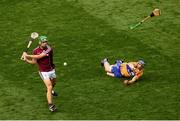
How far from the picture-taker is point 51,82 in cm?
1802

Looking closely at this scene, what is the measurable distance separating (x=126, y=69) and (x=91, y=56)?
283 centimetres

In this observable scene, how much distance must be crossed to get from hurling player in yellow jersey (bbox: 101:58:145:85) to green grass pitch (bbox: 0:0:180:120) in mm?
253

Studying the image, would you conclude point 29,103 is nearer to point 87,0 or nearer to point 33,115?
point 33,115

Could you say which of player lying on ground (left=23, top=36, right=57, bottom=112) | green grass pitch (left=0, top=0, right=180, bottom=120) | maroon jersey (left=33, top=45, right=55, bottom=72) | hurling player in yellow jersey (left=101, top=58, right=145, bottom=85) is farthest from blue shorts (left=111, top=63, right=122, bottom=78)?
maroon jersey (left=33, top=45, right=55, bottom=72)

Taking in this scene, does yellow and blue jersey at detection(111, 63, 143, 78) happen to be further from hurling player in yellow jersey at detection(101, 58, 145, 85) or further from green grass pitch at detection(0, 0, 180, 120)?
green grass pitch at detection(0, 0, 180, 120)

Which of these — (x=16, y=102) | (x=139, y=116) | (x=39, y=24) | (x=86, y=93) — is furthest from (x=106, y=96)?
(x=39, y=24)

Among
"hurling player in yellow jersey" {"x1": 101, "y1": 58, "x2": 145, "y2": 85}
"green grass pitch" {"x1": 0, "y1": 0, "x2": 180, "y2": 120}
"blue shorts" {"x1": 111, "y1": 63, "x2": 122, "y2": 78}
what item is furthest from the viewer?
→ "blue shorts" {"x1": 111, "y1": 63, "x2": 122, "y2": 78}

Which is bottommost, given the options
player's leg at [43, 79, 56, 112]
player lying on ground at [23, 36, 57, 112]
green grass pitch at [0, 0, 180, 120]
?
green grass pitch at [0, 0, 180, 120]

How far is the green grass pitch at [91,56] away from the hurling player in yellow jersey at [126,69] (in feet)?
0.83

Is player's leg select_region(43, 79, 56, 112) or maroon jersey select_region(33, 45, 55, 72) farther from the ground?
maroon jersey select_region(33, 45, 55, 72)

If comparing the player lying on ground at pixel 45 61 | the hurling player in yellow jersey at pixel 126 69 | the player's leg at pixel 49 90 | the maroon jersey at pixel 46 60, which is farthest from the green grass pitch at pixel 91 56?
the maroon jersey at pixel 46 60

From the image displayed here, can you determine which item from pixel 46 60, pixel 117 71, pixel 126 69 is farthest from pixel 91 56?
pixel 46 60

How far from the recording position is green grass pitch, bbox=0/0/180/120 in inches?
724

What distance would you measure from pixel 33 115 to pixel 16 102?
1.25 m
